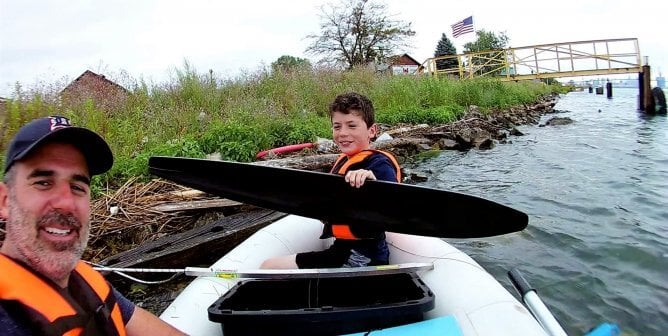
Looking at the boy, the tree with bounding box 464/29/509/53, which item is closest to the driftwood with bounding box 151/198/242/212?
the boy

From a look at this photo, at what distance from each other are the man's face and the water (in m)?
2.92

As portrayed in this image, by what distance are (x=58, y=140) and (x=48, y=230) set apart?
10.1 inches

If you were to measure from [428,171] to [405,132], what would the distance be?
7.71ft

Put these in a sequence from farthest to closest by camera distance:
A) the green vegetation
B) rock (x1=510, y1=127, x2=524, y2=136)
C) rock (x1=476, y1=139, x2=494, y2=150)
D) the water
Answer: rock (x1=510, y1=127, x2=524, y2=136), rock (x1=476, y1=139, x2=494, y2=150), the green vegetation, the water

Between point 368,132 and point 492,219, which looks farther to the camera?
point 368,132

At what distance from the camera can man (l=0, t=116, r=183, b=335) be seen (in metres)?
1.05

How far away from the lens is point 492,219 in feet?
7.80

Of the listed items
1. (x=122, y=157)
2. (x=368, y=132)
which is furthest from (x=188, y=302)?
(x=122, y=157)

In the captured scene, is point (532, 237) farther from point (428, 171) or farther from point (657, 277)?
point (428, 171)

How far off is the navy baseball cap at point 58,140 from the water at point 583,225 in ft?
9.62

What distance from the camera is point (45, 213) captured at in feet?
3.73

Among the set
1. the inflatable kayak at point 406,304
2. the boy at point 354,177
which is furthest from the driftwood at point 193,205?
the boy at point 354,177

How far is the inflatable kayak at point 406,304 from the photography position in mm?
1702

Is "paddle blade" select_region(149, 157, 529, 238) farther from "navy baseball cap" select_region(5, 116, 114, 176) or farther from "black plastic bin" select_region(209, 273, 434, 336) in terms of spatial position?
"navy baseball cap" select_region(5, 116, 114, 176)
